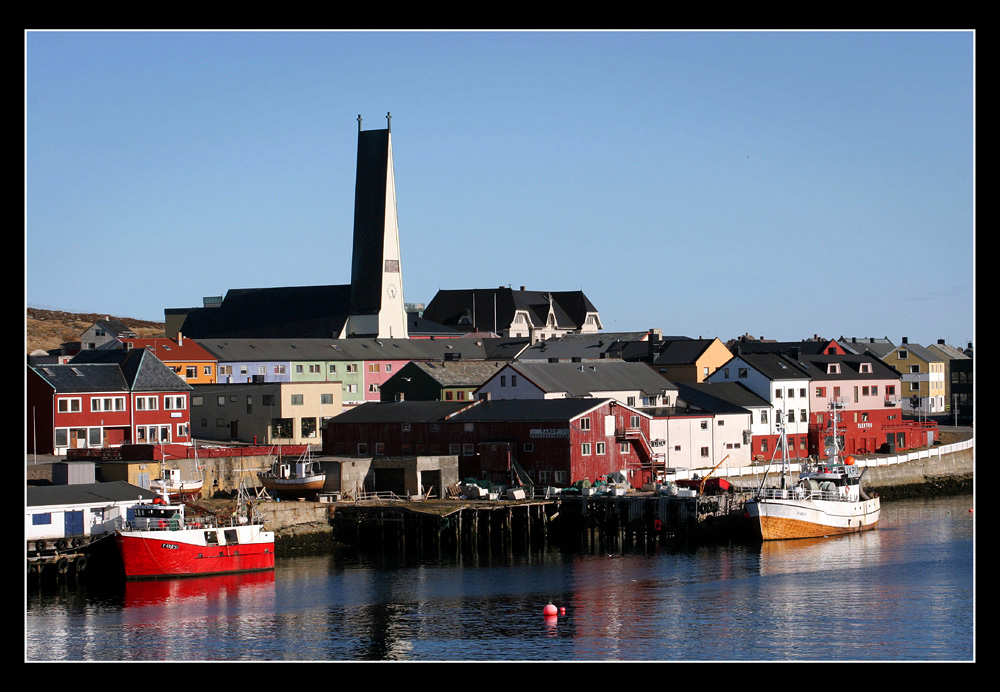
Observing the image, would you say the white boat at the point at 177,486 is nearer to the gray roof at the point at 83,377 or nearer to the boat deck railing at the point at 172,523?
the boat deck railing at the point at 172,523

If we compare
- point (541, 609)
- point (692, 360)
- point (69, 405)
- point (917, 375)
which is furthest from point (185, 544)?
point (917, 375)

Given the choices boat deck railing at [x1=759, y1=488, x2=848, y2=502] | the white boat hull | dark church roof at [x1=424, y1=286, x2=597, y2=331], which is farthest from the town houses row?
dark church roof at [x1=424, y1=286, x2=597, y2=331]

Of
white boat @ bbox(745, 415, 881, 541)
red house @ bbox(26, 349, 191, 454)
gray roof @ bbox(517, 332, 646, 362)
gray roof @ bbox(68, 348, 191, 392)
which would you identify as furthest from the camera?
gray roof @ bbox(517, 332, 646, 362)

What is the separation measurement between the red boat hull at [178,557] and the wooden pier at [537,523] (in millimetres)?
7103

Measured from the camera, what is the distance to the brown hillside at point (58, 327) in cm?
13575

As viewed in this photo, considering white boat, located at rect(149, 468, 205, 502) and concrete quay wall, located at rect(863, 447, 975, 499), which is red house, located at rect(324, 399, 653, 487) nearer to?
white boat, located at rect(149, 468, 205, 502)

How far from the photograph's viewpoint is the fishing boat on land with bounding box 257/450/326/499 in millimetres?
58062

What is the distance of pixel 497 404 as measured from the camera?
63.5 meters

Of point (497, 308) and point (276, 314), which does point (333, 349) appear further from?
point (497, 308)

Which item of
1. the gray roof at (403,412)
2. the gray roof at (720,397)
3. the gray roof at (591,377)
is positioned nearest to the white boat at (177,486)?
the gray roof at (403,412)
